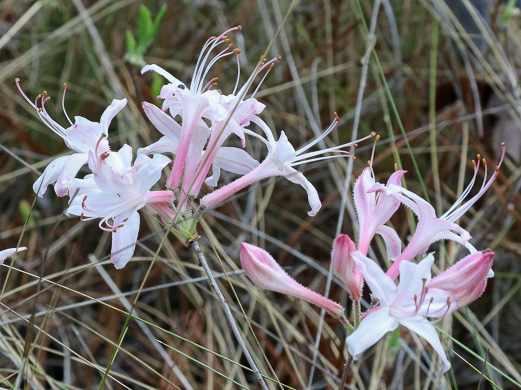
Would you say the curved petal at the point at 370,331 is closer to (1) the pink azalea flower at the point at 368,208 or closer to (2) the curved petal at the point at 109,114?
(1) the pink azalea flower at the point at 368,208

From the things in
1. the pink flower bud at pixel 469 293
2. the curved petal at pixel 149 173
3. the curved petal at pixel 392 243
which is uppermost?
the curved petal at pixel 149 173

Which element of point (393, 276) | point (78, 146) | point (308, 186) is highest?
point (78, 146)

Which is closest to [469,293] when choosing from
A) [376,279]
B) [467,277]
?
[467,277]

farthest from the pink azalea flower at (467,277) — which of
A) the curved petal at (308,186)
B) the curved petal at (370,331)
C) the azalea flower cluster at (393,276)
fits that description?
the curved petal at (308,186)

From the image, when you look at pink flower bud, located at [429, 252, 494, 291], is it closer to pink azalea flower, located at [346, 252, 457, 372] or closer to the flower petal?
pink azalea flower, located at [346, 252, 457, 372]

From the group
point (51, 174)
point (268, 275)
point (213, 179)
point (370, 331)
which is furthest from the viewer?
point (213, 179)

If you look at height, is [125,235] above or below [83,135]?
below

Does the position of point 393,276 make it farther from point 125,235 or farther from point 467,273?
point 125,235

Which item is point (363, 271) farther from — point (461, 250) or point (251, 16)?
point (251, 16)
